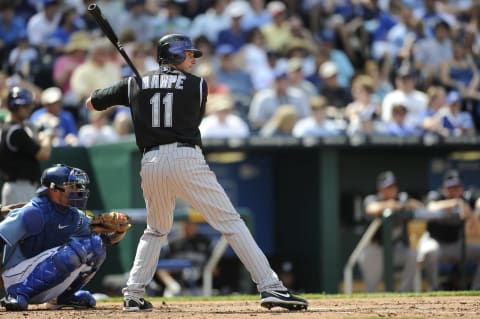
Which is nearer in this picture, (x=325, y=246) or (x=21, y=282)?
(x=21, y=282)

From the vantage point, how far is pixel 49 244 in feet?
24.9

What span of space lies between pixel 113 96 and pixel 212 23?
8.71 metres

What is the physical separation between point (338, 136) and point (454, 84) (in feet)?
12.4

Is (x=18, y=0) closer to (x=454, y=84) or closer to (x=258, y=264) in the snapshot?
(x=454, y=84)

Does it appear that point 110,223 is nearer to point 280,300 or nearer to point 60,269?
point 60,269

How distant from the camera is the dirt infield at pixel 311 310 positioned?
6.79m

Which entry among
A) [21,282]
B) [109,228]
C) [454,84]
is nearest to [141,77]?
[109,228]

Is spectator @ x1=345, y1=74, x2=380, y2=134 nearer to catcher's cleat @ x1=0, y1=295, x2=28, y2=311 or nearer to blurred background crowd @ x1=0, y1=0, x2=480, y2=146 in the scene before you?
blurred background crowd @ x1=0, y1=0, x2=480, y2=146

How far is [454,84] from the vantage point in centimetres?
1633

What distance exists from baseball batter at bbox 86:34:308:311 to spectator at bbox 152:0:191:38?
8254 millimetres

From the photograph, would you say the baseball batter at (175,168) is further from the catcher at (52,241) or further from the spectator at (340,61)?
the spectator at (340,61)

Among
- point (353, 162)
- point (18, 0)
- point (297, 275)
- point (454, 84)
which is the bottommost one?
point (297, 275)

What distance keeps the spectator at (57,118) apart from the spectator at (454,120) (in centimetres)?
463

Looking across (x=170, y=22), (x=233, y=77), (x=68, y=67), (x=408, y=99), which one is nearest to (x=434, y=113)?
(x=408, y=99)
